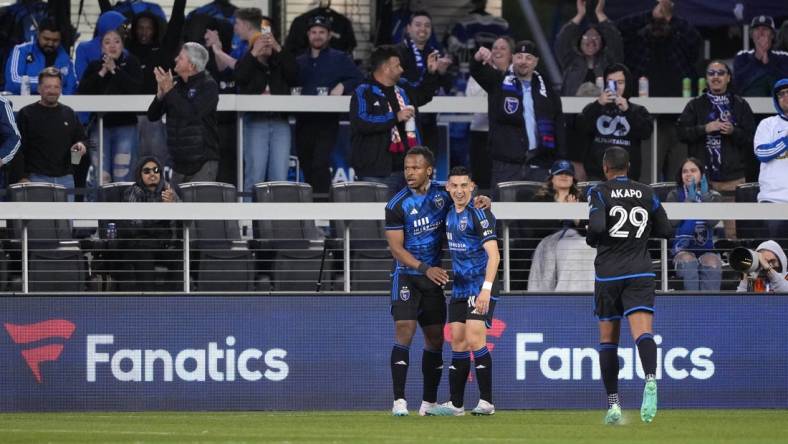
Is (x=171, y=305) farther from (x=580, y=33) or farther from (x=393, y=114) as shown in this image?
(x=580, y=33)

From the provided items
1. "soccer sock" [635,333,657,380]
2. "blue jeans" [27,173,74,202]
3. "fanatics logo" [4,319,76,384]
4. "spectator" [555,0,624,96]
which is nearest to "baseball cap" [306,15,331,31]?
"spectator" [555,0,624,96]

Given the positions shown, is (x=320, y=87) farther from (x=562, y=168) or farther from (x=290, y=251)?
(x=562, y=168)

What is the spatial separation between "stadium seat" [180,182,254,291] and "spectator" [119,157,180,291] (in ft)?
0.83

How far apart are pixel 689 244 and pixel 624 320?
0.99 metres

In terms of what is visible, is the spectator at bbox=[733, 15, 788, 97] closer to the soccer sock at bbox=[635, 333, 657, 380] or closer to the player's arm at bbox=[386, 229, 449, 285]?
the player's arm at bbox=[386, 229, 449, 285]

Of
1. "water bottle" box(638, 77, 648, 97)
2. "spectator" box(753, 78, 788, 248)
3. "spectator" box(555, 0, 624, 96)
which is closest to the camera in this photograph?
"spectator" box(753, 78, 788, 248)

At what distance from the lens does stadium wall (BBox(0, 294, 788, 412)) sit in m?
14.4

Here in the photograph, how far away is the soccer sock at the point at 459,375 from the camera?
41.0 feet

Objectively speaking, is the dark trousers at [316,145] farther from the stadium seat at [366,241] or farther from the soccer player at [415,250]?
the soccer player at [415,250]

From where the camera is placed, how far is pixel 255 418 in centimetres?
1312

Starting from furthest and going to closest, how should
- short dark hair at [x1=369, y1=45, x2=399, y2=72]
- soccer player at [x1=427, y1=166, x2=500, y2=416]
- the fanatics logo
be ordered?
1. short dark hair at [x1=369, y1=45, x2=399, y2=72]
2. the fanatics logo
3. soccer player at [x1=427, y1=166, x2=500, y2=416]

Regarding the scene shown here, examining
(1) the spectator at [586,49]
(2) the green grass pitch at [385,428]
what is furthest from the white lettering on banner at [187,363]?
(1) the spectator at [586,49]

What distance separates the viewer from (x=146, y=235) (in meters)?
14.6

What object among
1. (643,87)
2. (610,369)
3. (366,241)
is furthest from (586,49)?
(610,369)
